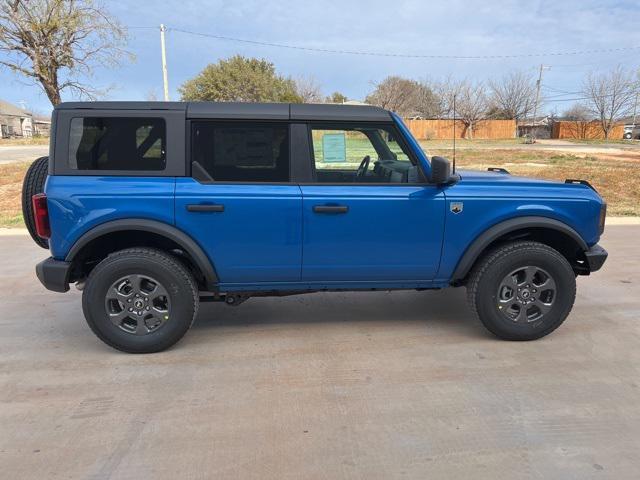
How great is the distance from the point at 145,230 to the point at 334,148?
150cm

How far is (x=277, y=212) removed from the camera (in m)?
3.59

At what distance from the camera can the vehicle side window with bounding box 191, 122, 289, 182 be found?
11.8 feet

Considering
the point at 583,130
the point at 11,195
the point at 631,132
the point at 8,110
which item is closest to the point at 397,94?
the point at 583,130

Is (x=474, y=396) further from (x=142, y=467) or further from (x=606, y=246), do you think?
(x=606, y=246)

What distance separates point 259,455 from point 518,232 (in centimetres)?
260

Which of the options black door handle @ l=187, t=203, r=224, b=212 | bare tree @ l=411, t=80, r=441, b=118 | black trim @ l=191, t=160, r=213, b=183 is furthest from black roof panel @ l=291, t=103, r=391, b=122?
bare tree @ l=411, t=80, r=441, b=118

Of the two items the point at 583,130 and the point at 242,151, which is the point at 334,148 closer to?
the point at 242,151

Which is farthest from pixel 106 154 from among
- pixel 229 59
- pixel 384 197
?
pixel 229 59

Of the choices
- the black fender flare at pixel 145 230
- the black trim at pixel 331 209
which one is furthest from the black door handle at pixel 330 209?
the black fender flare at pixel 145 230

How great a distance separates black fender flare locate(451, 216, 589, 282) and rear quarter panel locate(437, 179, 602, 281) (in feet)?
0.09

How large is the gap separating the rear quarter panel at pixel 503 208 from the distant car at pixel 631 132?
218 ft

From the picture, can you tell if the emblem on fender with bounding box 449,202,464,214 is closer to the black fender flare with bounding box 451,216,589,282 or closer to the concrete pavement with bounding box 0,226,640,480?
the black fender flare with bounding box 451,216,589,282

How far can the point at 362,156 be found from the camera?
12.6 ft

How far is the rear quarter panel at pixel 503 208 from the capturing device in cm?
373
